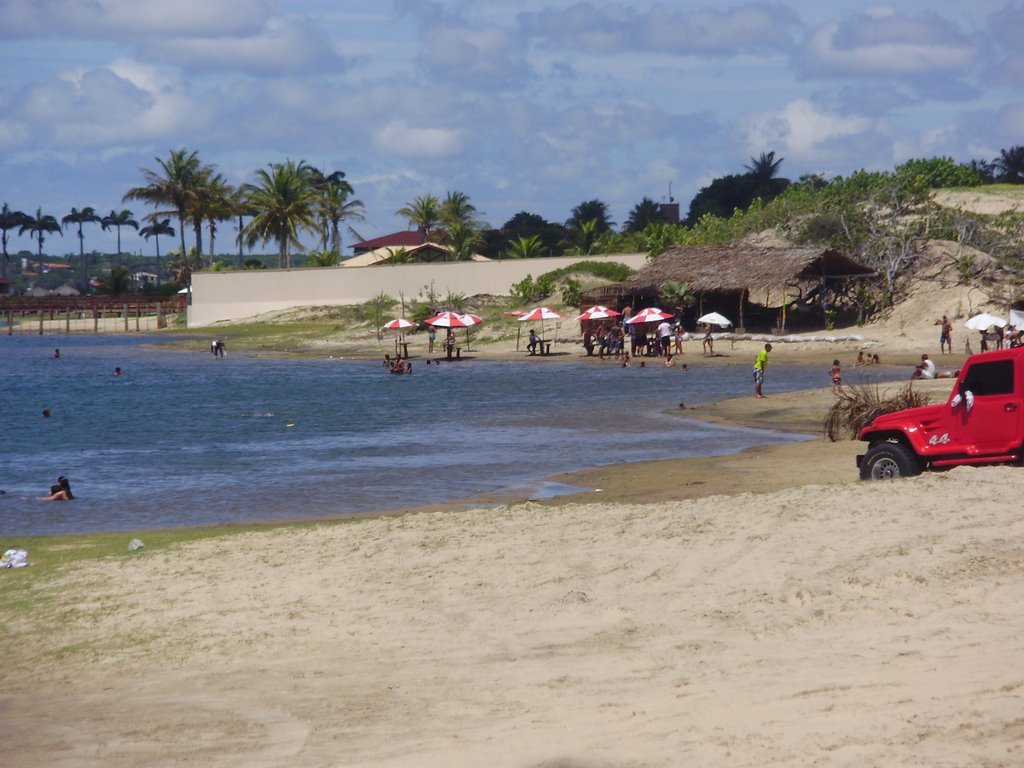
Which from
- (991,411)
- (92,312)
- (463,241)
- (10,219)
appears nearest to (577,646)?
(991,411)

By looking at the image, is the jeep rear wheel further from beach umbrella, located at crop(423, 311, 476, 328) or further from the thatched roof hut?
beach umbrella, located at crop(423, 311, 476, 328)

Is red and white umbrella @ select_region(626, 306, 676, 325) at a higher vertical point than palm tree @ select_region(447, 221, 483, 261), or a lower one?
lower

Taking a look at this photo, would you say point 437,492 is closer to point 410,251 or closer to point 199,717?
point 199,717

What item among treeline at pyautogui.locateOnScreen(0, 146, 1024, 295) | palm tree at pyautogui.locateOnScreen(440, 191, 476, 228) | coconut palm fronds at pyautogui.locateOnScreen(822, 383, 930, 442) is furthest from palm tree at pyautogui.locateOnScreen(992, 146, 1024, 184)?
coconut palm fronds at pyautogui.locateOnScreen(822, 383, 930, 442)

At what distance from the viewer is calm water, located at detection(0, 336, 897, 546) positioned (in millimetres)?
19703

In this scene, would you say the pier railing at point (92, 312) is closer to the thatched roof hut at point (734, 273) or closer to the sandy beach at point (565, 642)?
the thatched roof hut at point (734, 273)

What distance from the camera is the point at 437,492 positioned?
64.1 ft

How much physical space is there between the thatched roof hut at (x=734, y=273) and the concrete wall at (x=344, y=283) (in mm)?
16538

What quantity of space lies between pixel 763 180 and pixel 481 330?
53549 mm

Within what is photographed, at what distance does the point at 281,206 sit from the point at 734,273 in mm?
46749

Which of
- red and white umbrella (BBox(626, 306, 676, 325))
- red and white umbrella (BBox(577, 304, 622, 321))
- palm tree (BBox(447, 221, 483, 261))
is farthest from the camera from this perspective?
palm tree (BBox(447, 221, 483, 261))

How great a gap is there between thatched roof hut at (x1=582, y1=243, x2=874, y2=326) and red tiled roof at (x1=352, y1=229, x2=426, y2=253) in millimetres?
49584

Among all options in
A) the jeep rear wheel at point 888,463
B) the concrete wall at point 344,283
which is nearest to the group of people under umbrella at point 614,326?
the concrete wall at point 344,283

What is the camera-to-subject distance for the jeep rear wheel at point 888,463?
1364 centimetres
